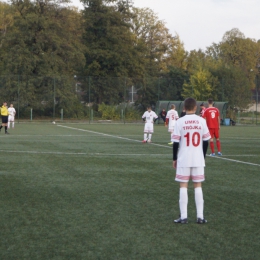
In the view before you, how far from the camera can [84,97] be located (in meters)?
57.4

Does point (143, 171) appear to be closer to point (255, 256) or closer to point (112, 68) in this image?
point (255, 256)

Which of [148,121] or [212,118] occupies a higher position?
[212,118]

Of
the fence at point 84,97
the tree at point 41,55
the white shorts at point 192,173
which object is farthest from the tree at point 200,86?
the white shorts at point 192,173

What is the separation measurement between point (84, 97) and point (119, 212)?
161ft

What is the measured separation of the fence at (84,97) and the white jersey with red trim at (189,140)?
47792 mm

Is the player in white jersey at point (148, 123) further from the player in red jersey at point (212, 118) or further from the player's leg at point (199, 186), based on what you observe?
the player's leg at point (199, 186)

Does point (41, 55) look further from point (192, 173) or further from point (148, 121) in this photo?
point (192, 173)

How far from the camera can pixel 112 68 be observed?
255 feet

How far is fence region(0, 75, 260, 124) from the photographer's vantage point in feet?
Answer: 183

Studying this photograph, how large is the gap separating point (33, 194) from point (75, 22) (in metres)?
74.3

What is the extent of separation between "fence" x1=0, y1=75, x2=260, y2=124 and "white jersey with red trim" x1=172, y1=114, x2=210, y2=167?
47792 mm

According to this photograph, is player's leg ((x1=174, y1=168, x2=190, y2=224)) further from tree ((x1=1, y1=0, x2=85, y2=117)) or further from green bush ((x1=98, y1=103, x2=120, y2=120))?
green bush ((x1=98, y1=103, x2=120, y2=120))

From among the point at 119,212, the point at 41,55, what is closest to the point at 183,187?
the point at 119,212

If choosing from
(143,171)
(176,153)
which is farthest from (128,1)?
(176,153)
